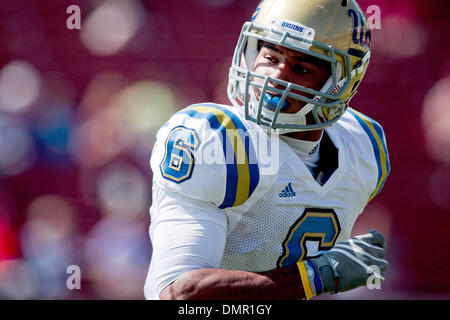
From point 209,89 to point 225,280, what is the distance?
232 centimetres

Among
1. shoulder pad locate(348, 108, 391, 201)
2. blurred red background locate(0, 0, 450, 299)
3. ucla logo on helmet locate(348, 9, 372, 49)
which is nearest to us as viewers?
ucla logo on helmet locate(348, 9, 372, 49)

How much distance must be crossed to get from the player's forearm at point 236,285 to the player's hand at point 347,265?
56 millimetres

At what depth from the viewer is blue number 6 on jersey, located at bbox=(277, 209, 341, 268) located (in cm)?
174

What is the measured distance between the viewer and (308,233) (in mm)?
1769

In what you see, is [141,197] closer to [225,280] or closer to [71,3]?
[71,3]

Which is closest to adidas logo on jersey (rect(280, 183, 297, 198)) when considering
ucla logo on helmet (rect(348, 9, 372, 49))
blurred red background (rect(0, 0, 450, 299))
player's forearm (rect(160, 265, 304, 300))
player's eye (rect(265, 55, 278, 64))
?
player's forearm (rect(160, 265, 304, 300))

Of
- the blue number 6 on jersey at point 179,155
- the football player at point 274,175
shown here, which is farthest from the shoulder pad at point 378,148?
the blue number 6 on jersey at point 179,155

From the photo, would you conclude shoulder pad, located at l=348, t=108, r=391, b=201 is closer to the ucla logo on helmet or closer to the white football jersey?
the white football jersey

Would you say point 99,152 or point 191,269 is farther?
point 99,152

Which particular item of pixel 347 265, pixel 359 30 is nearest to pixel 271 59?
pixel 359 30

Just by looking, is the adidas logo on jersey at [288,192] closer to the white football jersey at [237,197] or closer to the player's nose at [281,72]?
the white football jersey at [237,197]

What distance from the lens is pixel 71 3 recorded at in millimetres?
3697

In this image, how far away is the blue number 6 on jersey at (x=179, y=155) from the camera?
159 cm

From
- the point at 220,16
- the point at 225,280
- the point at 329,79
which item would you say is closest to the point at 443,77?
the point at 220,16
